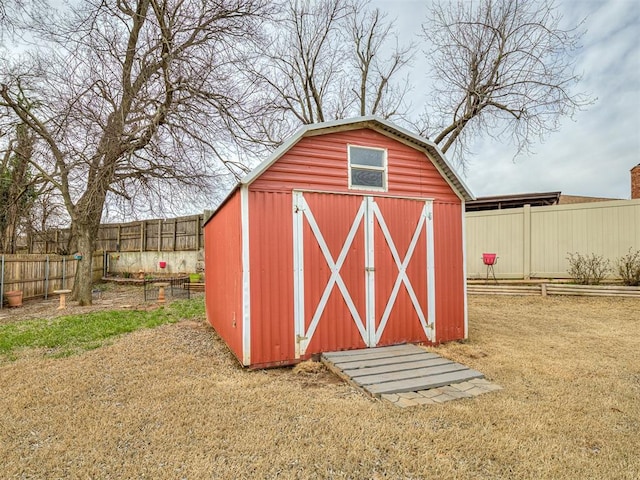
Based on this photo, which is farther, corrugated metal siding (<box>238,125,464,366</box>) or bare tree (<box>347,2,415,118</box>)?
bare tree (<box>347,2,415,118</box>)

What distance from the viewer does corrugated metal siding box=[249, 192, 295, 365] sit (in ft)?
13.8

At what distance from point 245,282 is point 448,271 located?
123 inches

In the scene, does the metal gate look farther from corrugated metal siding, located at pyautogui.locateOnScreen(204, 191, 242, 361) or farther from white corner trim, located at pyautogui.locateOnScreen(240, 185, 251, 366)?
corrugated metal siding, located at pyautogui.locateOnScreen(204, 191, 242, 361)

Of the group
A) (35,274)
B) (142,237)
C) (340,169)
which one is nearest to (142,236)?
(142,237)

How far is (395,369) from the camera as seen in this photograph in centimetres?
396

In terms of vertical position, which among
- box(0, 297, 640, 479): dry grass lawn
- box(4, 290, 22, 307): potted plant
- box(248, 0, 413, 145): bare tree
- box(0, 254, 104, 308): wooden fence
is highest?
box(248, 0, 413, 145): bare tree

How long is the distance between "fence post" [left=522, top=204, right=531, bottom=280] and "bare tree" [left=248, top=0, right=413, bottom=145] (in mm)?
5730

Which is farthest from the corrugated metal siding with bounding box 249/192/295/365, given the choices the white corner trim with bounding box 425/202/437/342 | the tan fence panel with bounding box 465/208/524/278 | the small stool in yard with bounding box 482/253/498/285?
the tan fence panel with bounding box 465/208/524/278

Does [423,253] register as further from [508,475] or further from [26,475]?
[26,475]

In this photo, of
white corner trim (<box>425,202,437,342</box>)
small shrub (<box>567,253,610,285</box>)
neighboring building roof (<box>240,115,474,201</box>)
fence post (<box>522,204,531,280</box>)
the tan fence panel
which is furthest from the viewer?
the tan fence panel

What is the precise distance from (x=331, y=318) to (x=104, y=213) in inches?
330

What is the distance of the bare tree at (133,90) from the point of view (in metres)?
6.89

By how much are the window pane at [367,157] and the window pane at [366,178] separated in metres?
0.11

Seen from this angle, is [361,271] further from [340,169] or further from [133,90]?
[133,90]
